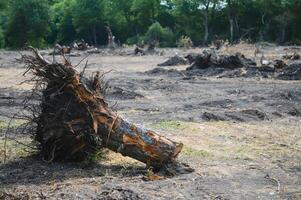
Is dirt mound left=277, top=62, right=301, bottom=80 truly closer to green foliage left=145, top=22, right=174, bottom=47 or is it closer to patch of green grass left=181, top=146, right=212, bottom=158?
patch of green grass left=181, top=146, right=212, bottom=158

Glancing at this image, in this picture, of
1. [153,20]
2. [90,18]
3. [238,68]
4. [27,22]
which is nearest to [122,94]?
[238,68]

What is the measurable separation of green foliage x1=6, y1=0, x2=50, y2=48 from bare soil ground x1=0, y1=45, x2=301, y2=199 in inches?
1631

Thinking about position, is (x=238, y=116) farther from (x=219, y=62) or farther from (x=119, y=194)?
(x=219, y=62)

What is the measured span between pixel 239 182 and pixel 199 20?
5261 cm

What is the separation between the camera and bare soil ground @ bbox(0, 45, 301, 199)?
6.23 metres

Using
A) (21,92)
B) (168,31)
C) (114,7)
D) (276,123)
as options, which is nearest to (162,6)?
(114,7)

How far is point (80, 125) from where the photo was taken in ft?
23.1

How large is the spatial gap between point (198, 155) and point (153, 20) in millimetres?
56789

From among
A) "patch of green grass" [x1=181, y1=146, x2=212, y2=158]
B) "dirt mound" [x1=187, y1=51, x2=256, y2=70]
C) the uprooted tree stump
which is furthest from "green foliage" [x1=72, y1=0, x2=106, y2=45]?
the uprooted tree stump

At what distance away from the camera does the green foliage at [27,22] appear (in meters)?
55.7

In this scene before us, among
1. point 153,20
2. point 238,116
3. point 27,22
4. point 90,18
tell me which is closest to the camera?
point 238,116

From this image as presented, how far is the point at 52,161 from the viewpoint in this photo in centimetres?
725

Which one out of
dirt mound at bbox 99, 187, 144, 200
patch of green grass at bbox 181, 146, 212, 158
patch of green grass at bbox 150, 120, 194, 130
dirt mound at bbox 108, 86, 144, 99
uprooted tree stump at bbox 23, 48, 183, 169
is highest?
uprooted tree stump at bbox 23, 48, 183, 169

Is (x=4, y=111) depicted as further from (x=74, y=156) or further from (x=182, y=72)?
(x=182, y=72)
